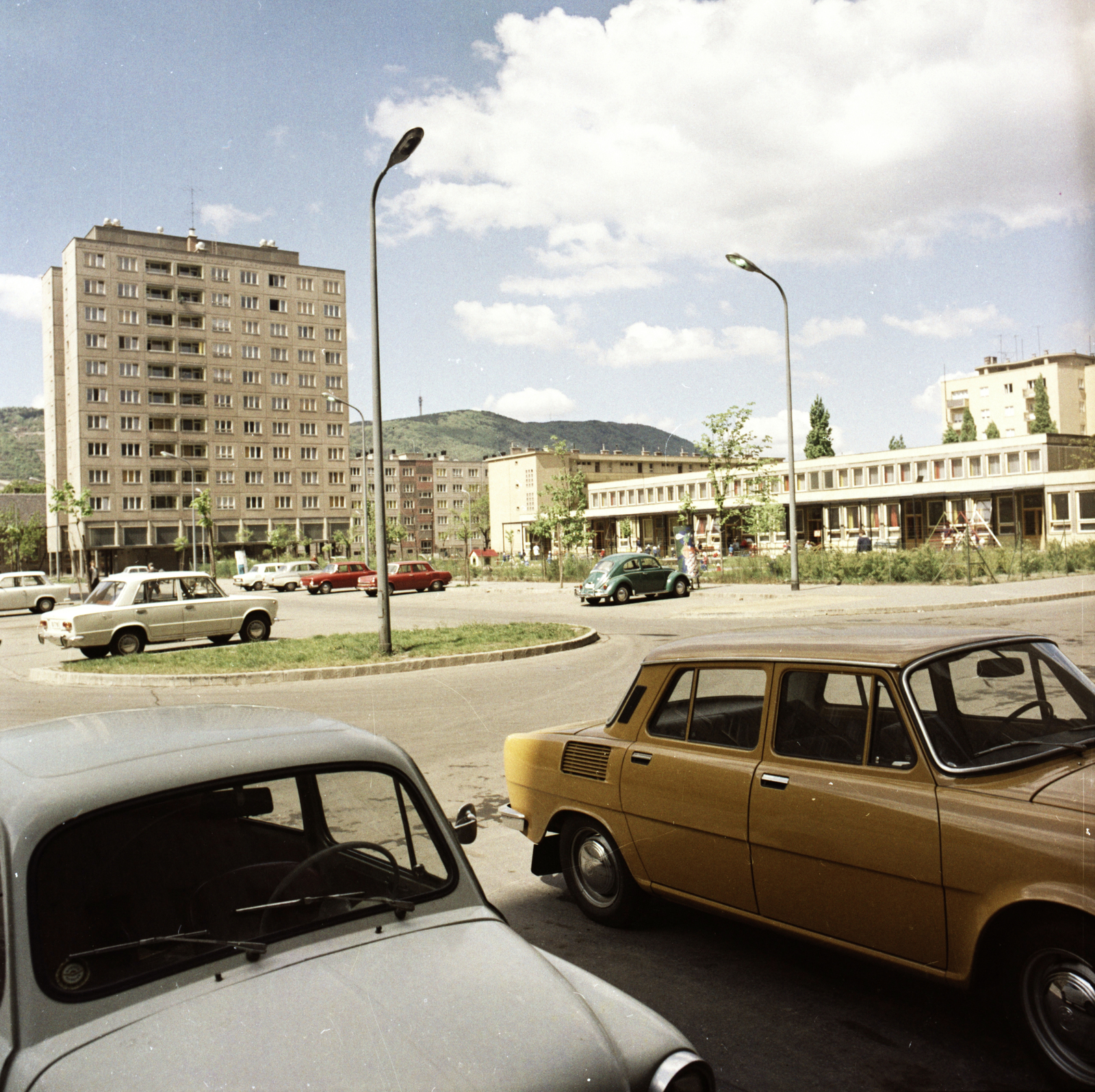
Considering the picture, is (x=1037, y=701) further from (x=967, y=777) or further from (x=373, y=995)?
(x=373, y=995)

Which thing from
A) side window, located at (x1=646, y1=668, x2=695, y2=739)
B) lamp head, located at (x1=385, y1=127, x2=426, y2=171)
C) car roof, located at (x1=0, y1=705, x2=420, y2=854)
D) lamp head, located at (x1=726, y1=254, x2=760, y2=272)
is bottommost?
side window, located at (x1=646, y1=668, x2=695, y2=739)

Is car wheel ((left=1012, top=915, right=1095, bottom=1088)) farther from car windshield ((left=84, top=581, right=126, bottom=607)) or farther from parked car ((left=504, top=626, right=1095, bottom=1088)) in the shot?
car windshield ((left=84, top=581, right=126, bottom=607))

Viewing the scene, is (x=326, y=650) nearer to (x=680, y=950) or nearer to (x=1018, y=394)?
(x=680, y=950)

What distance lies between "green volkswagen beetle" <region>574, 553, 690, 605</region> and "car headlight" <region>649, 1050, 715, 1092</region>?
25977mm

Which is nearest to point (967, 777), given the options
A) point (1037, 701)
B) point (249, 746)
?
point (1037, 701)

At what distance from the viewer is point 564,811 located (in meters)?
4.79

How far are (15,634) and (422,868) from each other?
90.5ft

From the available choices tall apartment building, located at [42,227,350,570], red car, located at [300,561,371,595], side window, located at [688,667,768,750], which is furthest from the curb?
tall apartment building, located at [42,227,350,570]

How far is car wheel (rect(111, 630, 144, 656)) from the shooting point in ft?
58.7

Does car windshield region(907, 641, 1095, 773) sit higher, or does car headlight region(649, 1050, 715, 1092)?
car windshield region(907, 641, 1095, 773)

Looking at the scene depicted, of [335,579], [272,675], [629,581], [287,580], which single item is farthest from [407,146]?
[287,580]

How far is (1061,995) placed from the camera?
291 cm

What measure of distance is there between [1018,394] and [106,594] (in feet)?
369

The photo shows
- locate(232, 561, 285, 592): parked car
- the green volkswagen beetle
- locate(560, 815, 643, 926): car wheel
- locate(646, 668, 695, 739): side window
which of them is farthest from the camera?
locate(232, 561, 285, 592): parked car
